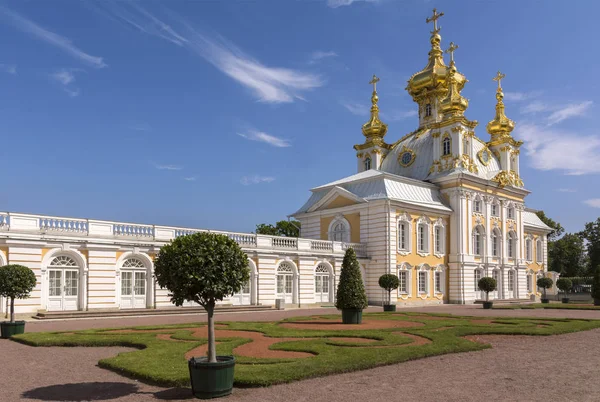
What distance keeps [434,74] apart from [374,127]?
7.36m

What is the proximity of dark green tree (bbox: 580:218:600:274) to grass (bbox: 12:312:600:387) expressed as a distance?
2269 inches

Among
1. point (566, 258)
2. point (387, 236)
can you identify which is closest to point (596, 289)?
point (387, 236)

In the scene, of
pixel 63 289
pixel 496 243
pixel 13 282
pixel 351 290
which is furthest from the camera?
A: pixel 496 243

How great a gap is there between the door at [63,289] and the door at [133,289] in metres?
2.32

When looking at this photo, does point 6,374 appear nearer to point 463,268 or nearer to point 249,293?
point 249,293

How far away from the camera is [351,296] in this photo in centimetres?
2180

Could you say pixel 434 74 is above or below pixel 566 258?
above

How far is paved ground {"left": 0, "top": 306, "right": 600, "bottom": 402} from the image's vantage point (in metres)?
9.26

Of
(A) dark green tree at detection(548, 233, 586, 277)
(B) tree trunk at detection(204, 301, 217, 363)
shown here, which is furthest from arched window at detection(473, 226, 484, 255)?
(B) tree trunk at detection(204, 301, 217, 363)

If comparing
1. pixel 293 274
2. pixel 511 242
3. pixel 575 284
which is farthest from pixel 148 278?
pixel 575 284

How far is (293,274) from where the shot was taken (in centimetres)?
3478

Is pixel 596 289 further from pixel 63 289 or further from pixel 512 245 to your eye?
pixel 63 289

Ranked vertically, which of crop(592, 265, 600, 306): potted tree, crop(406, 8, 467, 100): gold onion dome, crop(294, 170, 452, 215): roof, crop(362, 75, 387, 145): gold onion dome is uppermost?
crop(406, 8, 467, 100): gold onion dome

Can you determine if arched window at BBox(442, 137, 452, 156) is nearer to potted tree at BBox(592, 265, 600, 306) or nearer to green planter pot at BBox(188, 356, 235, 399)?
potted tree at BBox(592, 265, 600, 306)
